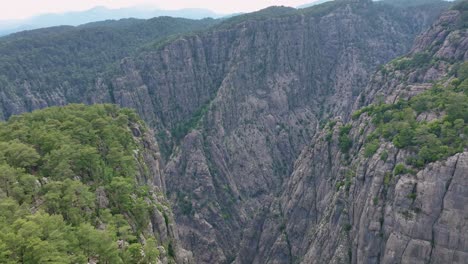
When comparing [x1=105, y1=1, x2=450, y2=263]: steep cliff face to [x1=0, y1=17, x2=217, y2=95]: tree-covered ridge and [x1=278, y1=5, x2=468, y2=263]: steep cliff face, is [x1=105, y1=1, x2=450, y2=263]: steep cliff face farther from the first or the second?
[x1=278, y1=5, x2=468, y2=263]: steep cliff face

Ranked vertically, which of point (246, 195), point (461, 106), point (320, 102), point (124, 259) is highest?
point (461, 106)

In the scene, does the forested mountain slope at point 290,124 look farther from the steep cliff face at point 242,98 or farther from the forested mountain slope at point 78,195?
the forested mountain slope at point 78,195

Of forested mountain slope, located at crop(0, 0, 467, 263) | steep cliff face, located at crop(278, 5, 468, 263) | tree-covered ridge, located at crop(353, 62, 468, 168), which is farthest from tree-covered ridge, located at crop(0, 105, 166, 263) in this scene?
tree-covered ridge, located at crop(353, 62, 468, 168)

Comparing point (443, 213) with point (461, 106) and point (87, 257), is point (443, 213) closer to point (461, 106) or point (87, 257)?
point (461, 106)

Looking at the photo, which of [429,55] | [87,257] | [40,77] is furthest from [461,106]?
[40,77]

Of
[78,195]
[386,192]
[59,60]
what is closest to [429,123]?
[386,192]

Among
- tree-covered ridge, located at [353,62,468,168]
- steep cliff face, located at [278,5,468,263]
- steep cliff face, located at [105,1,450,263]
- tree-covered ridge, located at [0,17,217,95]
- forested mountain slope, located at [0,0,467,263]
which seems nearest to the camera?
steep cliff face, located at [278,5,468,263]

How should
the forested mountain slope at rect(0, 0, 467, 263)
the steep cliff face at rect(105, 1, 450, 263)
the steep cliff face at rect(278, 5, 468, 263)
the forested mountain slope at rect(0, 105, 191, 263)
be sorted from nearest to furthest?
the forested mountain slope at rect(0, 105, 191, 263), the steep cliff face at rect(278, 5, 468, 263), the forested mountain slope at rect(0, 0, 467, 263), the steep cliff face at rect(105, 1, 450, 263)

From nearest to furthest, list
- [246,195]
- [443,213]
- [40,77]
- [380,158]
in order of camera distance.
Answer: [443,213] < [380,158] < [246,195] < [40,77]
